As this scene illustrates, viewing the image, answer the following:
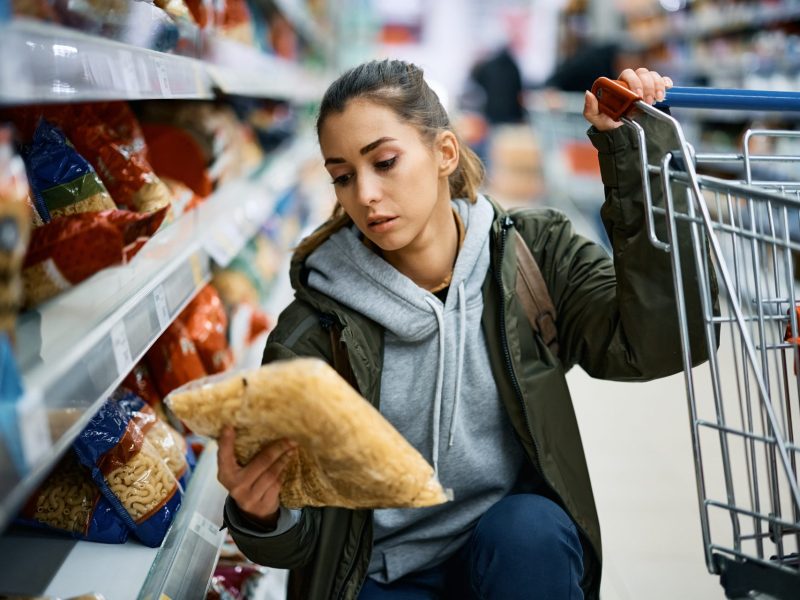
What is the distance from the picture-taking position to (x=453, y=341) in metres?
1.42

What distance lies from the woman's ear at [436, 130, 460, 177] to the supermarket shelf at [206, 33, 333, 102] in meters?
0.68

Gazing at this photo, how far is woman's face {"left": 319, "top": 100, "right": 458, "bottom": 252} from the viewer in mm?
1329

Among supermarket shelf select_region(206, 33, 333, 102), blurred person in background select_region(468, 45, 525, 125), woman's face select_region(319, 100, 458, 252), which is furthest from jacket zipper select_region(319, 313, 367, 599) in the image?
blurred person in background select_region(468, 45, 525, 125)

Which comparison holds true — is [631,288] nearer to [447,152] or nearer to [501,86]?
[447,152]

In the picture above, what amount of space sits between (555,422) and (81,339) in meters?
0.78

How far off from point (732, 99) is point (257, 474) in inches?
34.9

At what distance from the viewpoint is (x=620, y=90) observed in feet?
4.08

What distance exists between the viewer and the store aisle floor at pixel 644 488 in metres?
2.18

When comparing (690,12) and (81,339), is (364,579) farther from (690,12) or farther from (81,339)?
(690,12)

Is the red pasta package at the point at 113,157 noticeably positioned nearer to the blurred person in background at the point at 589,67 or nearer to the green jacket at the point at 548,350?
the green jacket at the point at 548,350

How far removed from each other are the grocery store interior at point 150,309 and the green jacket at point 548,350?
0.65ft

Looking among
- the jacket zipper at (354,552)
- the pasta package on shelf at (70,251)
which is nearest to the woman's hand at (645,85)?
the jacket zipper at (354,552)

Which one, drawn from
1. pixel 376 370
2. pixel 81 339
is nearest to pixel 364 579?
pixel 376 370

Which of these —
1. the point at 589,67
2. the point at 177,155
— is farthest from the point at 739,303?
the point at 589,67
